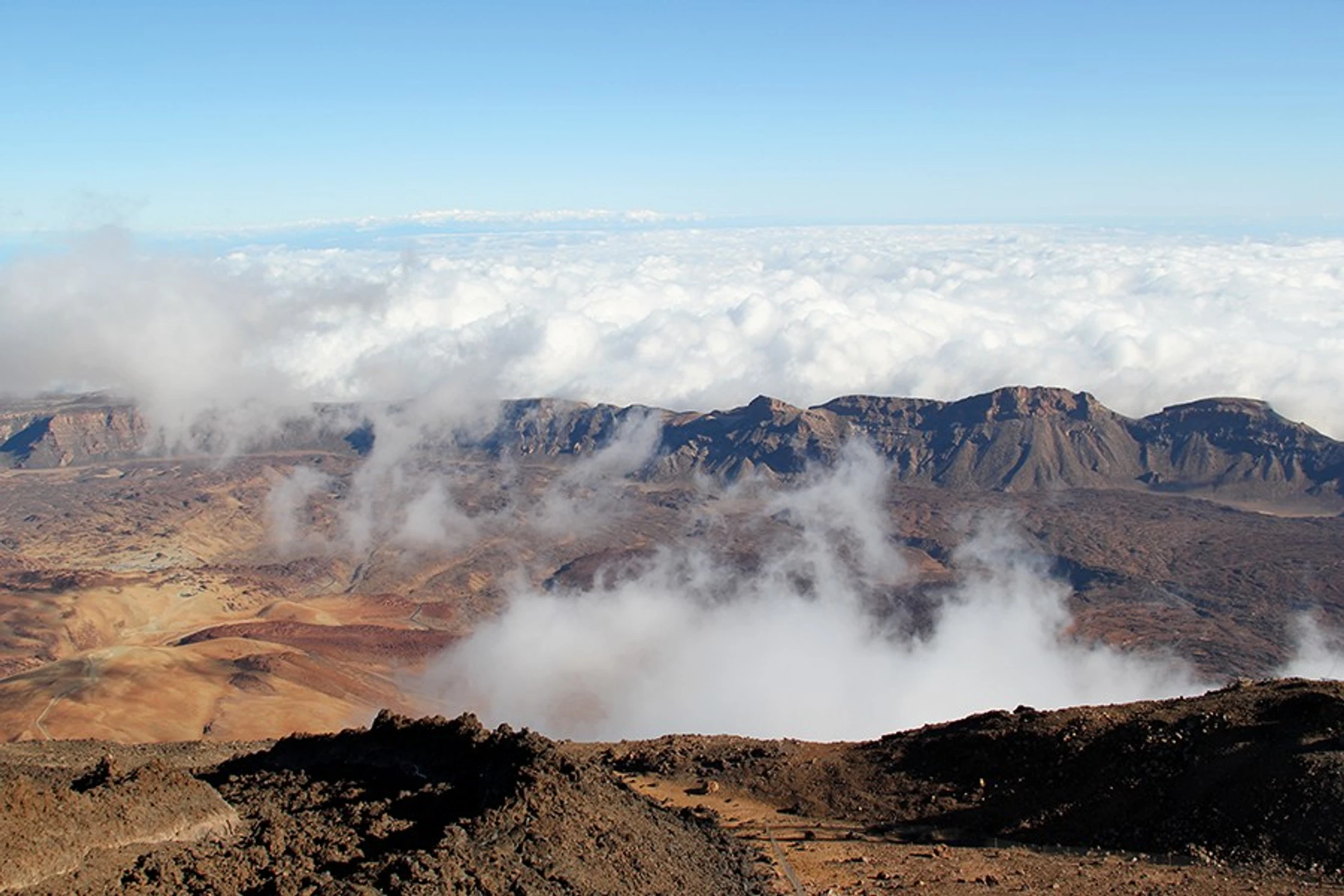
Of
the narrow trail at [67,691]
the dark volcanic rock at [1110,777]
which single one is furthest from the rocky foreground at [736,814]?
the narrow trail at [67,691]

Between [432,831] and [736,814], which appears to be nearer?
[432,831]

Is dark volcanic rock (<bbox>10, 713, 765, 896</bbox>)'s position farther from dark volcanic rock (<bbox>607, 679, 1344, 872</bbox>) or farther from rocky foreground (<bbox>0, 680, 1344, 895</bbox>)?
dark volcanic rock (<bbox>607, 679, 1344, 872</bbox>)

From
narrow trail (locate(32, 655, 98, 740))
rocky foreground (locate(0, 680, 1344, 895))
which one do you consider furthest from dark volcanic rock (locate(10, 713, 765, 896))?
narrow trail (locate(32, 655, 98, 740))

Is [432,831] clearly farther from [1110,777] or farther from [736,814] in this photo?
[1110,777]

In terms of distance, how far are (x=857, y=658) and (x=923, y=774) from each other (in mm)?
133814

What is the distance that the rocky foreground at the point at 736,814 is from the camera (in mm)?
23141

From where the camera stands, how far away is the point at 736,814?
33.2 metres

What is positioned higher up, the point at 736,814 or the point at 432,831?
the point at 432,831

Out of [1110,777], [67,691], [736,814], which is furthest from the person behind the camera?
[67,691]

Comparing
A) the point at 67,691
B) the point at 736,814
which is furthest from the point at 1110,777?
the point at 67,691

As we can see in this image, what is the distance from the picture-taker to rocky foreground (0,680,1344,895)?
2314cm

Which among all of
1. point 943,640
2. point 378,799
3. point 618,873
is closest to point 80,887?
point 378,799

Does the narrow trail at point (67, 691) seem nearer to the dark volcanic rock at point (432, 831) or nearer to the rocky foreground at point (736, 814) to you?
the rocky foreground at point (736, 814)

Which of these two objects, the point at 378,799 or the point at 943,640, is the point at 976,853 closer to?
the point at 378,799
